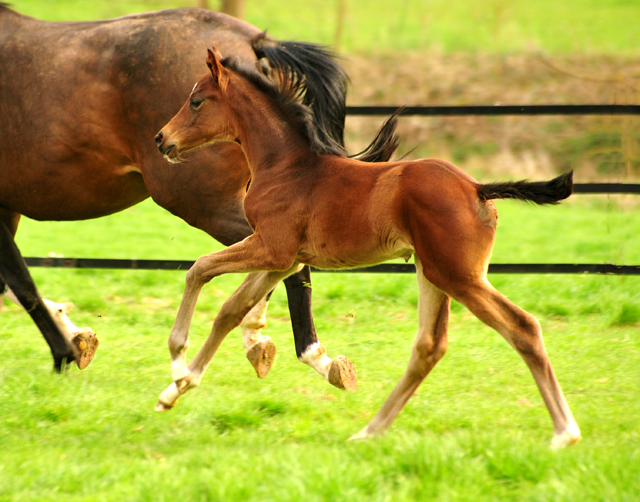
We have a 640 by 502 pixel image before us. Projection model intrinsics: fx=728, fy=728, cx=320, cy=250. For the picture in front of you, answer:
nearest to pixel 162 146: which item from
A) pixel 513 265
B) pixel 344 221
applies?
pixel 344 221

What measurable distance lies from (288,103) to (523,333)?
1.50m

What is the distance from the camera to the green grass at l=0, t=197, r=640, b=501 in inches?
101

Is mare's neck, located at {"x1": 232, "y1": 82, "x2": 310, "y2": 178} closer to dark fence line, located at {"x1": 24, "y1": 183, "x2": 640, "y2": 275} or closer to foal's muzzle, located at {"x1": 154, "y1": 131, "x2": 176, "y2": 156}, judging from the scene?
foal's muzzle, located at {"x1": 154, "y1": 131, "x2": 176, "y2": 156}

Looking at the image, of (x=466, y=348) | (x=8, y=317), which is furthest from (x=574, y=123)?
(x=8, y=317)

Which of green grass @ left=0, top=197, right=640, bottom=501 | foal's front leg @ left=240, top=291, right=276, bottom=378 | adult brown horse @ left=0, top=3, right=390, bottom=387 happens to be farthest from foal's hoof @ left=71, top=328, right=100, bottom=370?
foal's front leg @ left=240, top=291, right=276, bottom=378

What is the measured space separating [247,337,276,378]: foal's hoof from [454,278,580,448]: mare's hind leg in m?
1.45

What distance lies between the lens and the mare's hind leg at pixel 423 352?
3.16m

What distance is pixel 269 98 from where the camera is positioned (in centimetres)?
344

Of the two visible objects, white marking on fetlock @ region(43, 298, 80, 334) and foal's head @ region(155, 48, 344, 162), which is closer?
foal's head @ region(155, 48, 344, 162)

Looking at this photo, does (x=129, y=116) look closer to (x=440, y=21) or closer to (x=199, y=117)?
(x=199, y=117)

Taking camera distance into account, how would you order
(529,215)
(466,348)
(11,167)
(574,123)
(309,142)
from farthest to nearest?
(574,123) < (529,215) < (466,348) < (11,167) < (309,142)

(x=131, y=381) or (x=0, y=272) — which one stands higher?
(x=0, y=272)

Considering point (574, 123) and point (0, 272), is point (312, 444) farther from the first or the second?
point (574, 123)

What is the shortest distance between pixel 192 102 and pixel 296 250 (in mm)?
875
